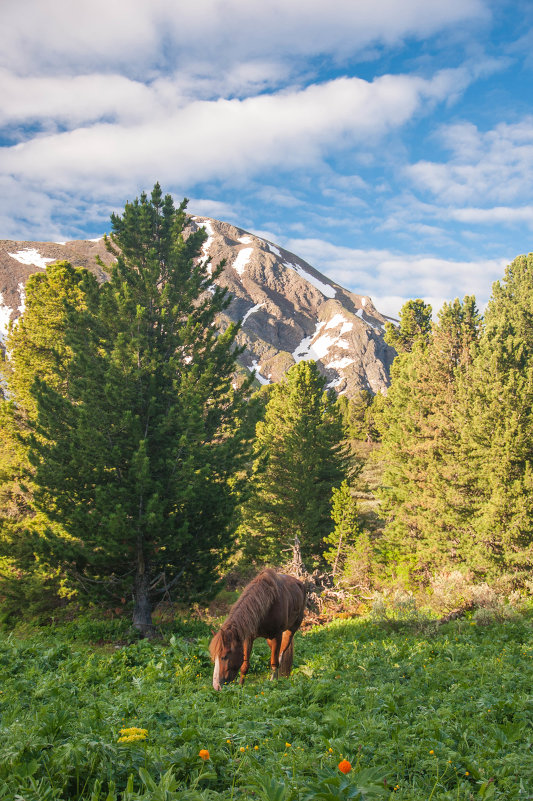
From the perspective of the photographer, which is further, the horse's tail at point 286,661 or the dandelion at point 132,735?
the horse's tail at point 286,661

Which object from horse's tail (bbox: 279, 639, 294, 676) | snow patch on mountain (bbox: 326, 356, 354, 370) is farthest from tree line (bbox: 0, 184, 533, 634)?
snow patch on mountain (bbox: 326, 356, 354, 370)

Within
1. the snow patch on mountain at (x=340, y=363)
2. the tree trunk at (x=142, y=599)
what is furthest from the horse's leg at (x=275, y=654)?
the snow patch on mountain at (x=340, y=363)

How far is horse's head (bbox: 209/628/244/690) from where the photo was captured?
250 inches

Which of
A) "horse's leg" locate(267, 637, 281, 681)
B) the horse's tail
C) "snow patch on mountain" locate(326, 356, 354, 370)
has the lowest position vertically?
the horse's tail

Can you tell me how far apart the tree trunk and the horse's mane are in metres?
5.84

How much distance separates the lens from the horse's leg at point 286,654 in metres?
8.16

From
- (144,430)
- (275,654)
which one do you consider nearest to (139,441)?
(144,430)

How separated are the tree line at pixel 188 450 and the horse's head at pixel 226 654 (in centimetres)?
500

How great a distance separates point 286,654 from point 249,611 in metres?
2.00

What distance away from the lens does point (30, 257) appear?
150 metres

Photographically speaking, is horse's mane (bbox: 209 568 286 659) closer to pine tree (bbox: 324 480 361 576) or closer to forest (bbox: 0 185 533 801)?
forest (bbox: 0 185 533 801)

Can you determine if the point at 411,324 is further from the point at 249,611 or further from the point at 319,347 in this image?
the point at 319,347

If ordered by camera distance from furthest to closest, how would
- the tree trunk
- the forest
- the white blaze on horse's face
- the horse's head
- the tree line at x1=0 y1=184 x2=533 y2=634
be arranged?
the tree trunk < the tree line at x1=0 y1=184 x2=533 y2=634 < the horse's head < the white blaze on horse's face < the forest

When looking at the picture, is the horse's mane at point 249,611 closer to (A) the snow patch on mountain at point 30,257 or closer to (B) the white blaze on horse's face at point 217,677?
(B) the white blaze on horse's face at point 217,677
